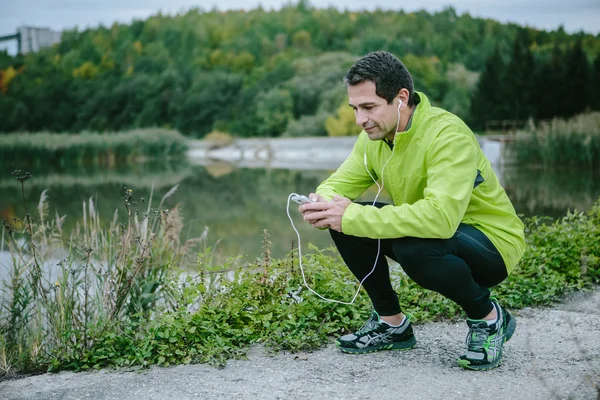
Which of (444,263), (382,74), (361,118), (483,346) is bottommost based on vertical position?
(483,346)

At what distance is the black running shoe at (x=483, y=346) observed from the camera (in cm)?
250

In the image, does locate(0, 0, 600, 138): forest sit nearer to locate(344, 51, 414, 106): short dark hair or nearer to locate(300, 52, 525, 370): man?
locate(300, 52, 525, 370): man

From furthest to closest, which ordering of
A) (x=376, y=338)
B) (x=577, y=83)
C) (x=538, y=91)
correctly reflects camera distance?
(x=538, y=91), (x=577, y=83), (x=376, y=338)

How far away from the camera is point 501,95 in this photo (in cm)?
2394

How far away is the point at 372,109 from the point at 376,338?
3.26 ft

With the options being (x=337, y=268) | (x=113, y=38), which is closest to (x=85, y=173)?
(x=337, y=268)

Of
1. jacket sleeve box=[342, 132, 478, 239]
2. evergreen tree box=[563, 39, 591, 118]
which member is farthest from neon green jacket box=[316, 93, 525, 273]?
evergreen tree box=[563, 39, 591, 118]

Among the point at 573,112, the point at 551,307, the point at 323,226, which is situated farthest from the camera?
the point at 573,112

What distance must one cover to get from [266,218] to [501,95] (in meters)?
17.4

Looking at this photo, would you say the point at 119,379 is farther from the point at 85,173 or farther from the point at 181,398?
the point at 85,173

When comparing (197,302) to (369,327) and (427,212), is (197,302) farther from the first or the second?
(427,212)

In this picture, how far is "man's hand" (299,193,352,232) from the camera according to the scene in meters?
2.41

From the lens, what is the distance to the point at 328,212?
242cm

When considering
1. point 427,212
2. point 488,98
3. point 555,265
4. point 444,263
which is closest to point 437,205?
point 427,212
